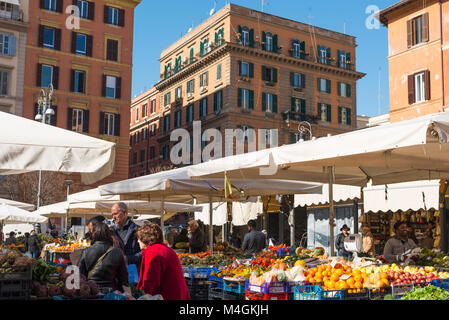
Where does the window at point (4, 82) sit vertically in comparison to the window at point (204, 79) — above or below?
below

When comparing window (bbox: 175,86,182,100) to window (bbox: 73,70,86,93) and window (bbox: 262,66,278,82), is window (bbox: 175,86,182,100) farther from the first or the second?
window (bbox: 73,70,86,93)

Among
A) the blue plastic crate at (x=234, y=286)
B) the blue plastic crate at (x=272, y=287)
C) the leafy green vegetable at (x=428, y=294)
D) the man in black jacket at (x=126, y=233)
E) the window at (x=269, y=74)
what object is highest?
the window at (x=269, y=74)

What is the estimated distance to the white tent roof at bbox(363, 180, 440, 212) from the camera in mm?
15930

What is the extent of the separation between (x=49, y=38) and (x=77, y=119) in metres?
6.18

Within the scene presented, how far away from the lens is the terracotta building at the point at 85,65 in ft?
124

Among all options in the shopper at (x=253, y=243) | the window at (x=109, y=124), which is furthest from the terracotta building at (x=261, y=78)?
the shopper at (x=253, y=243)

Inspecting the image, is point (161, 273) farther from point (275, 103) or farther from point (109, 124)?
point (275, 103)

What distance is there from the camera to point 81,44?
3947 centimetres

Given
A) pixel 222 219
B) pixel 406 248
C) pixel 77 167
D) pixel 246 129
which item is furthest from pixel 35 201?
pixel 77 167

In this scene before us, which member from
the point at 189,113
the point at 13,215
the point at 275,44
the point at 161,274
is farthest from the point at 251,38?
the point at 161,274

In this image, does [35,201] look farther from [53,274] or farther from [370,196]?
[53,274]

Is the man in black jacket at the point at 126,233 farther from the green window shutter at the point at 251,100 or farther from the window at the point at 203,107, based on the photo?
the window at the point at 203,107
